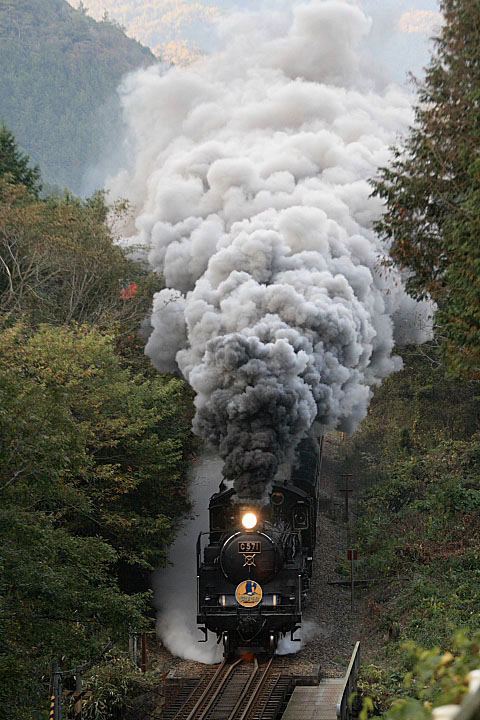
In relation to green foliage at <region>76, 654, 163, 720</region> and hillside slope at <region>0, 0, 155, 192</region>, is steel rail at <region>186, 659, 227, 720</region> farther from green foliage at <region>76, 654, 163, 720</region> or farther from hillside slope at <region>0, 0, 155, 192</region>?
hillside slope at <region>0, 0, 155, 192</region>

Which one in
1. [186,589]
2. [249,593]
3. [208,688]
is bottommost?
[208,688]

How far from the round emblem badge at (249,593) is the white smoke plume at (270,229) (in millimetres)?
1555

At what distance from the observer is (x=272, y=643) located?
568 inches

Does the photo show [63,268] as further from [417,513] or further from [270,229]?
[417,513]

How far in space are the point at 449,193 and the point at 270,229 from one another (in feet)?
26.5

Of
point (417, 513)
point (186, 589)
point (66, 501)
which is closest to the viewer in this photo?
point (66, 501)

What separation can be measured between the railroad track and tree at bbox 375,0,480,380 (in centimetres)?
609

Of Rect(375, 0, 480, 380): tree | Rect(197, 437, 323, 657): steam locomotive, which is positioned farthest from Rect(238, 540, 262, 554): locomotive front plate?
Rect(375, 0, 480, 380): tree

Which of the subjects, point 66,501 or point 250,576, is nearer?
point 66,501

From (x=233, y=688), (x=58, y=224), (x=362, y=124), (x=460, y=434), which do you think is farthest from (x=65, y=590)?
(x=362, y=124)

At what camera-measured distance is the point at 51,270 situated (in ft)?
78.8

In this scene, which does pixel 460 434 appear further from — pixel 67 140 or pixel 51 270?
pixel 67 140

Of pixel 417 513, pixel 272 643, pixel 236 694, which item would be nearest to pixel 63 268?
pixel 417 513

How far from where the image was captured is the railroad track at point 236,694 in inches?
494
